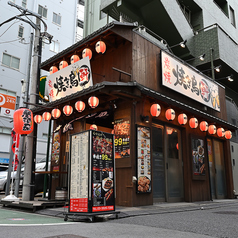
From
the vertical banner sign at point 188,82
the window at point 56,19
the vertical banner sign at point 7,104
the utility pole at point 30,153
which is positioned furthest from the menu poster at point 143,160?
the window at point 56,19

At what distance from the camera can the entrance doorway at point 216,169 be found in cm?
1443

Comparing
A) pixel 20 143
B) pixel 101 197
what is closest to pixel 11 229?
pixel 101 197

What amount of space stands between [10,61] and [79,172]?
24.0 meters

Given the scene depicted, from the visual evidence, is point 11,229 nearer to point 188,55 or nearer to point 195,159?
point 195,159

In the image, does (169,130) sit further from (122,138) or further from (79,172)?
(79,172)

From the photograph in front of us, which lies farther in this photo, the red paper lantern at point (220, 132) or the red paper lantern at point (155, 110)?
the red paper lantern at point (220, 132)

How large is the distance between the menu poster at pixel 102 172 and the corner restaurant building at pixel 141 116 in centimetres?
218

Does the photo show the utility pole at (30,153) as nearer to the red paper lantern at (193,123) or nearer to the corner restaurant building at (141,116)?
the corner restaurant building at (141,116)

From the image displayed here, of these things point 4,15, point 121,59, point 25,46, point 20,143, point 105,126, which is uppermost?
point 4,15

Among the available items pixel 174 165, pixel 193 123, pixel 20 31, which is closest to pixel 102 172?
pixel 174 165

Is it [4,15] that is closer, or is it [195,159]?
[195,159]

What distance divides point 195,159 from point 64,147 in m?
6.33

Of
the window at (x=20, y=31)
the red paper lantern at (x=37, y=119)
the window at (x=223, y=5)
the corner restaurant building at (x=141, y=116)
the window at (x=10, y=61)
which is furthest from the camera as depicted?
the window at (x=20, y=31)

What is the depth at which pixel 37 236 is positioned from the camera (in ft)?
15.1
